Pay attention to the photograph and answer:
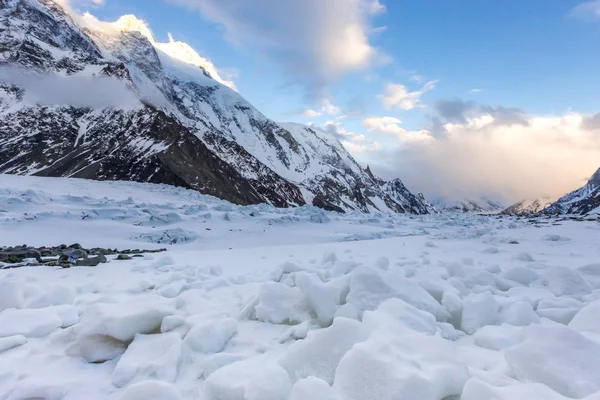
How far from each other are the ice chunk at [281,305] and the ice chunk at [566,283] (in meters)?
2.73

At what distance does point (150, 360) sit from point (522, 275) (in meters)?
4.12

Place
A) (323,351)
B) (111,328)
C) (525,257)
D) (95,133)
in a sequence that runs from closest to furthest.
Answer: (323,351) < (111,328) < (525,257) < (95,133)

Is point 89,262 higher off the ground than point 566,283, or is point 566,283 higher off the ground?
point 566,283

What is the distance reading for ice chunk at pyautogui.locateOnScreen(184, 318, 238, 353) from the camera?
2.62 meters

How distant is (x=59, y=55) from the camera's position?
14100 centimetres

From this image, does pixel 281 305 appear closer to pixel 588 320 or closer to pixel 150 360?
pixel 150 360

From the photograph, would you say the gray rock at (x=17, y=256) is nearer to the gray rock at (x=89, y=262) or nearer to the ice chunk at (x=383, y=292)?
the gray rock at (x=89, y=262)

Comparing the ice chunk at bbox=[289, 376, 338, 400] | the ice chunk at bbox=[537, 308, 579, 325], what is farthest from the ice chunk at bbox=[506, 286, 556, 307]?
the ice chunk at bbox=[289, 376, 338, 400]

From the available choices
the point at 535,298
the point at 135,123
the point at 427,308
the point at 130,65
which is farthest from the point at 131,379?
the point at 130,65

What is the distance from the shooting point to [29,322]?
304 centimetres

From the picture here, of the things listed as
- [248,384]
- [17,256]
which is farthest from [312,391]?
[17,256]

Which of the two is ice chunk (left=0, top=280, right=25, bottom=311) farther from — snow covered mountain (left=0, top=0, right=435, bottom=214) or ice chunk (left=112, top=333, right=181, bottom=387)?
snow covered mountain (left=0, top=0, right=435, bottom=214)

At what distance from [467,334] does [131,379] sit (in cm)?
244

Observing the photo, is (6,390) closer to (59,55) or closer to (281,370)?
(281,370)
